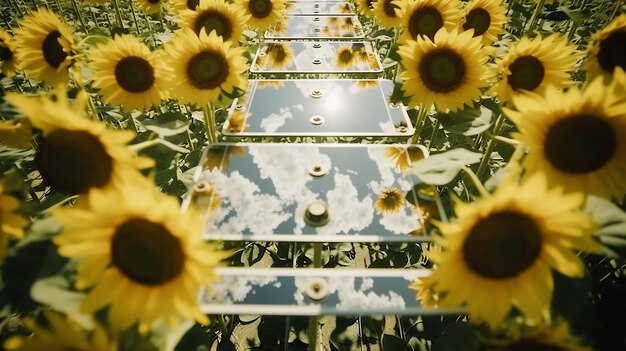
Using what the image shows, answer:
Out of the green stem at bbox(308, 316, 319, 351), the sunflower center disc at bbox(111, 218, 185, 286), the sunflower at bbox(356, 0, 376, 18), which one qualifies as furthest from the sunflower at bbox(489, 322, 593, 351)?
the sunflower at bbox(356, 0, 376, 18)

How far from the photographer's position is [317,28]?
338cm

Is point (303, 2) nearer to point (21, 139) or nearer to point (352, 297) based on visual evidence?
point (21, 139)

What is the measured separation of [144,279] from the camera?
91 centimetres

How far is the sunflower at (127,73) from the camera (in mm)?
1717

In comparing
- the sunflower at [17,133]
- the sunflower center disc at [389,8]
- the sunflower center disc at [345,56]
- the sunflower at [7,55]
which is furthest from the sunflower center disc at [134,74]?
the sunflower center disc at [389,8]

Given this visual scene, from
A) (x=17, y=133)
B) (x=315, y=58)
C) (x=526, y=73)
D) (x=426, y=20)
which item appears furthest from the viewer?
(x=315, y=58)

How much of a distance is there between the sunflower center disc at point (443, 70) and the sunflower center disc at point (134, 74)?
1.46m

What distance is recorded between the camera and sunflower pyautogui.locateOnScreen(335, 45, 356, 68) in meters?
2.67

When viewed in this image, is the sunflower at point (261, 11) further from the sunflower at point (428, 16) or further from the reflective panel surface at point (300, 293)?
the reflective panel surface at point (300, 293)

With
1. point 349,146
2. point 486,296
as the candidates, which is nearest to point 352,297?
point 486,296

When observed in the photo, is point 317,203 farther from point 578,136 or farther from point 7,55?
point 7,55

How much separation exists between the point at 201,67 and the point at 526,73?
1.63m

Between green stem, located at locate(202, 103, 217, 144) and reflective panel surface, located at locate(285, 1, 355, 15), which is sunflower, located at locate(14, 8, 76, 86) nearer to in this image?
green stem, located at locate(202, 103, 217, 144)

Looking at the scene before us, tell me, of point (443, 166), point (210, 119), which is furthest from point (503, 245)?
point (210, 119)
